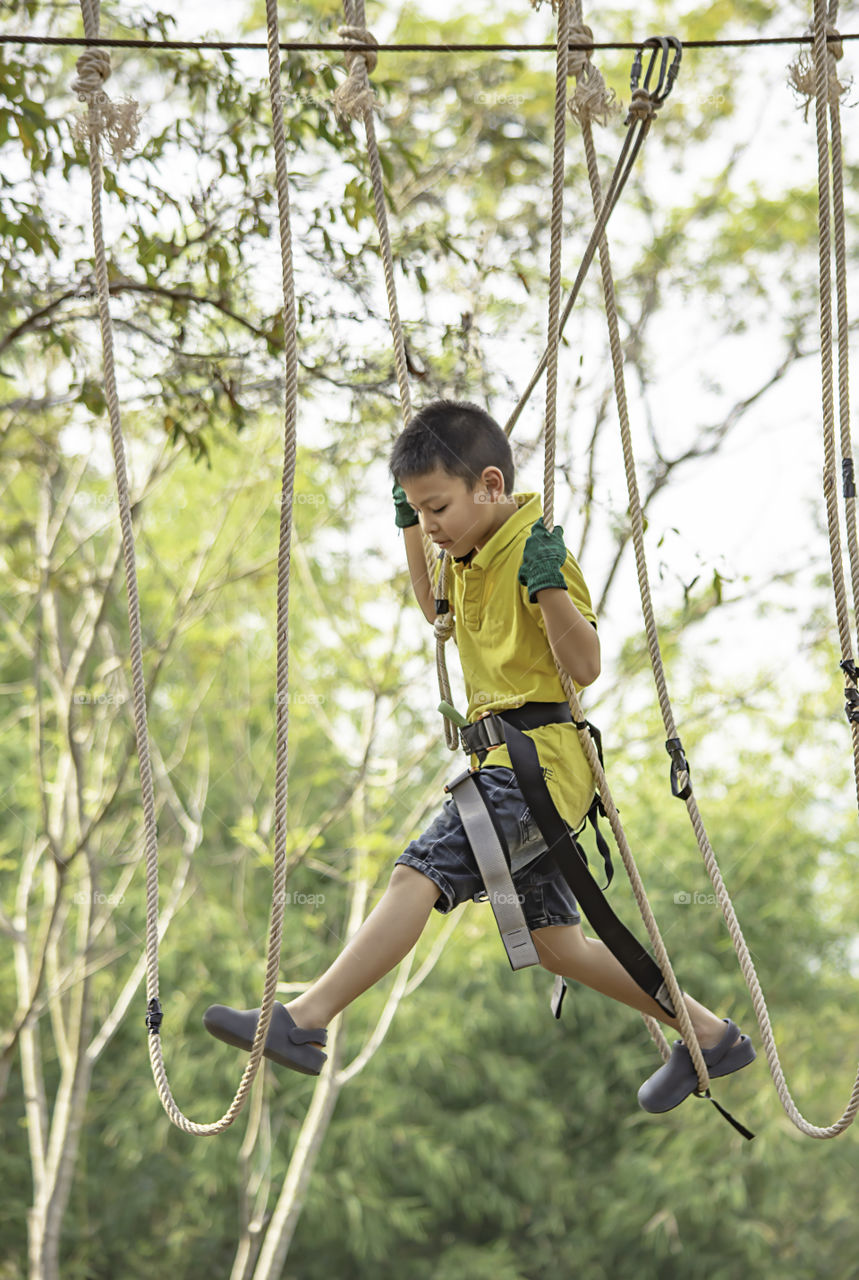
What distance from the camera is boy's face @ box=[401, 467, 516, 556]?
152 cm

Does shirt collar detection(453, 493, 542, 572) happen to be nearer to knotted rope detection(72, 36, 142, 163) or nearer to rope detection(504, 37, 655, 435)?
rope detection(504, 37, 655, 435)

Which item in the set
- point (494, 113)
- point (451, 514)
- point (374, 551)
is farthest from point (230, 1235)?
point (451, 514)

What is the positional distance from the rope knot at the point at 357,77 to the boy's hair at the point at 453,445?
0.48 meters

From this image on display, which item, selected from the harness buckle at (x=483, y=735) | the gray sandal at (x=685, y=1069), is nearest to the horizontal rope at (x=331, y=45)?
the harness buckle at (x=483, y=735)

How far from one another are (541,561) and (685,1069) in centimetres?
69

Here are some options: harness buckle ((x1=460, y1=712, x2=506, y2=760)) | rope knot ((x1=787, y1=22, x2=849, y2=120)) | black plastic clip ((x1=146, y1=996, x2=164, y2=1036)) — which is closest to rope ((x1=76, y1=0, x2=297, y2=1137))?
black plastic clip ((x1=146, y1=996, x2=164, y2=1036))

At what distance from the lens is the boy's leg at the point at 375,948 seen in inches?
56.3

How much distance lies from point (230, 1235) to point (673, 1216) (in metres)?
2.08

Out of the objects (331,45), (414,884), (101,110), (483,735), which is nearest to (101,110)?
(101,110)

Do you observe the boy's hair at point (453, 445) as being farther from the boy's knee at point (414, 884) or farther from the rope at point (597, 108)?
the boy's knee at point (414, 884)

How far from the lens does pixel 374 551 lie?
178 inches

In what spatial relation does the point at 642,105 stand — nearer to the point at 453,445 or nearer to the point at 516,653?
the point at 453,445

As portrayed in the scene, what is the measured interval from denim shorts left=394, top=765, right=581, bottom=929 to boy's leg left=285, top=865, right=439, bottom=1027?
20 mm

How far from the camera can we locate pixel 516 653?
60.9 inches
